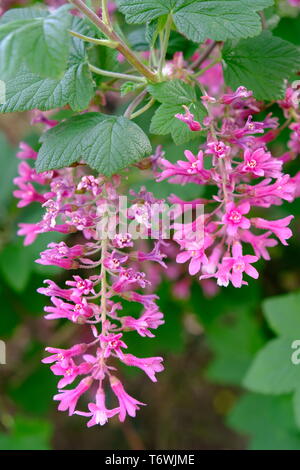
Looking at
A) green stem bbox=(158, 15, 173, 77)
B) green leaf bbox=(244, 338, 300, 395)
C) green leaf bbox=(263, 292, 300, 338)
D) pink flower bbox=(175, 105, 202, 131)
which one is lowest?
green leaf bbox=(244, 338, 300, 395)

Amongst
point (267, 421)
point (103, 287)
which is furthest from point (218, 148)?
point (267, 421)

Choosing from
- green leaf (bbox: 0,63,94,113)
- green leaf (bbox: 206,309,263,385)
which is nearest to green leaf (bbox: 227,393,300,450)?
green leaf (bbox: 206,309,263,385)

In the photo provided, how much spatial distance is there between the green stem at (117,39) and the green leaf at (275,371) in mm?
808

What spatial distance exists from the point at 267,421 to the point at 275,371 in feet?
1.51

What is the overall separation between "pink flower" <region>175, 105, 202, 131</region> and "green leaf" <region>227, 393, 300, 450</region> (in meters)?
1.11

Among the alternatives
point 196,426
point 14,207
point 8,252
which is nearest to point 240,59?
point 8,252

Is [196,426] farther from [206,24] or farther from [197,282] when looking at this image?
[206,24]

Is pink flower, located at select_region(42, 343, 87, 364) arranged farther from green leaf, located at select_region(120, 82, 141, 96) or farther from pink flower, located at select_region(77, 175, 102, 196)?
green leaf, located at select_region(120, 82, 141, 96)

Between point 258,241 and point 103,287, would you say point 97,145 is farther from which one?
point 258,241

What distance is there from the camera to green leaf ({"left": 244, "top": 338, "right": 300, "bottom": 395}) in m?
1.39

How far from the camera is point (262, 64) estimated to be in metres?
1.01

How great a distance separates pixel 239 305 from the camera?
1781mm

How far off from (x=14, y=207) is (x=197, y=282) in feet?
2.15

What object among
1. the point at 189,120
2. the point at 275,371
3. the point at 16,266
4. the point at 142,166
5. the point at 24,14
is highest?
the point at 24,14
